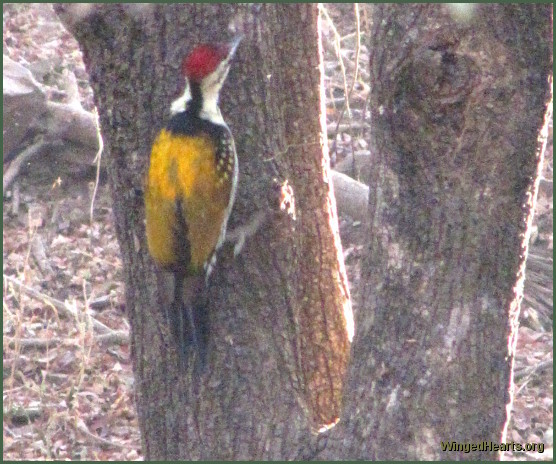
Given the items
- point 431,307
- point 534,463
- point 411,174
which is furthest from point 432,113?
point 534,463

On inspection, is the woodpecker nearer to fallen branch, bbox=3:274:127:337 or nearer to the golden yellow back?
the golden yellow back

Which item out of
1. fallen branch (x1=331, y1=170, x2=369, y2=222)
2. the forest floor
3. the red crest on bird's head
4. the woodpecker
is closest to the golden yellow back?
the woodpecker

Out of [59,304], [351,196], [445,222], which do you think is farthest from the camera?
[351,196]

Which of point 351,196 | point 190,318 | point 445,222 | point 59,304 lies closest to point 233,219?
point 190,318

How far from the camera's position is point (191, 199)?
372 centimetres

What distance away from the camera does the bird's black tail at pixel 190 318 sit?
11.9ft

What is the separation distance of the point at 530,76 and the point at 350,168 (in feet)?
15.1

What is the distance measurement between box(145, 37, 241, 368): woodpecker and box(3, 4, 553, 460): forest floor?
5.04 ft

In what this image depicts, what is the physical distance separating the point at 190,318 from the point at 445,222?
43.7 inches

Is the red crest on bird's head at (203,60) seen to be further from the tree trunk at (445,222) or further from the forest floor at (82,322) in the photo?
the forest floor at (82,322)

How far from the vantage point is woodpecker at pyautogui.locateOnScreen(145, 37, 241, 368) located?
3.61m

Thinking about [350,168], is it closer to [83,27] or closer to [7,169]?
[7,169]

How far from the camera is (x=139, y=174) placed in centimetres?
367

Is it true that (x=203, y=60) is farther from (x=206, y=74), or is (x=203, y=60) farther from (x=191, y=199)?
(x=191, y=199)
